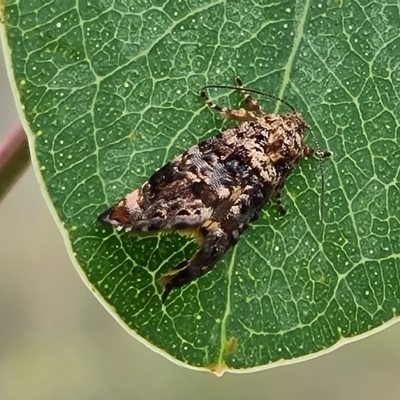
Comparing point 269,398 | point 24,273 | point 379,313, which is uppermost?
point 379,313

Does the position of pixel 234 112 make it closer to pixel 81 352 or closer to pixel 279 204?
pixel 279 204

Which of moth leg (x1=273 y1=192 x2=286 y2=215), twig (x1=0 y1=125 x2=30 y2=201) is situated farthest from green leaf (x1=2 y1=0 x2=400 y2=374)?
twig (x1=0 y1=125 x2=30 y2=201)

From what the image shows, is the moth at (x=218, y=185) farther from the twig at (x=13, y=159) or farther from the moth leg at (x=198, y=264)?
the twig at (x=13, y=159)

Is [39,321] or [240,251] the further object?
[39,321]

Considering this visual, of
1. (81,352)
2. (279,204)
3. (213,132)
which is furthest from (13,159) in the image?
(81,352)

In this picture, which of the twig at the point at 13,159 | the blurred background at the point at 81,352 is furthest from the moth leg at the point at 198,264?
the blurred background at the point at 81,352

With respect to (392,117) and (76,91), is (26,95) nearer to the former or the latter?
(76,91)

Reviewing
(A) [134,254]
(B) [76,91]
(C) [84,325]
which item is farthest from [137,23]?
(C) [84,325]
